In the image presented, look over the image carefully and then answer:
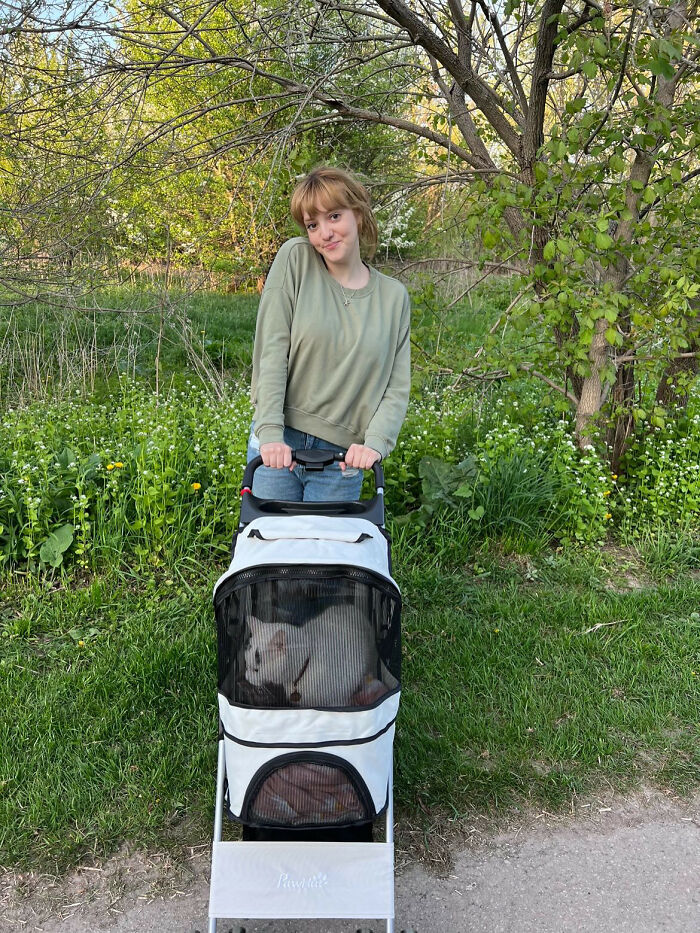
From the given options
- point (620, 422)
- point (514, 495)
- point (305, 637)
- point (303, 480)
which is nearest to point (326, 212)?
point (303, 480)

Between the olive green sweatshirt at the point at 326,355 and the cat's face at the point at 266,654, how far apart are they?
786 millimetres

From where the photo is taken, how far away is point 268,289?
9.31ft

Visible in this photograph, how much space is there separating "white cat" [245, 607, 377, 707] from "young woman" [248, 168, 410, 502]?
664 millimetres

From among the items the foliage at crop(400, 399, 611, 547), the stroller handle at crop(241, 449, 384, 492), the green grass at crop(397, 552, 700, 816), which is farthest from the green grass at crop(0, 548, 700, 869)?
the stroller handle at crop(241, 449, 384, 492)

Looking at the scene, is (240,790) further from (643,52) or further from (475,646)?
(643,52)

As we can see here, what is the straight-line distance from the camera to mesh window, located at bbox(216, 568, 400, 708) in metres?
2.14

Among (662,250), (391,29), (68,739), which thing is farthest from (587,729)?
(391,29)

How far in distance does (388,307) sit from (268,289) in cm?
45

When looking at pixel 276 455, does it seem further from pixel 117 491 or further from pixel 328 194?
pixel 117 491

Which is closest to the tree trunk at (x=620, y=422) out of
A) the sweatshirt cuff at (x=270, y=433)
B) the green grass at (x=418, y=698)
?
the green grass at (x=418, y=698)

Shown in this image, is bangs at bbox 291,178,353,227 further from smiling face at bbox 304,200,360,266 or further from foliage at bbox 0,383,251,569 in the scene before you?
foliage at bbox 0,383,251,569

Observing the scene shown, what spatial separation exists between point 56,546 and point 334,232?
2250mm

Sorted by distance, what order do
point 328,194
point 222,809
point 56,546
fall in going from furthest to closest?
point 56,546 < point 328,194 < point 222,809

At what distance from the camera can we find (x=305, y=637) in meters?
2.17
